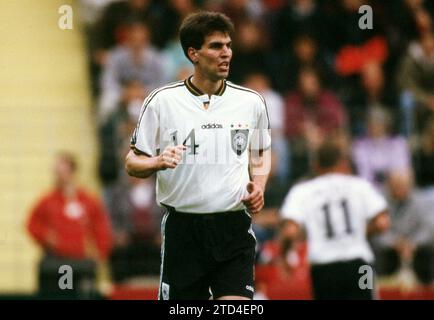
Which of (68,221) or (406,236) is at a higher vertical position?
(68,221)

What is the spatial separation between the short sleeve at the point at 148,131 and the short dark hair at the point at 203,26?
0.48 meters

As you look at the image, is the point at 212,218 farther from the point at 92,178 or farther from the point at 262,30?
the point at 262,30

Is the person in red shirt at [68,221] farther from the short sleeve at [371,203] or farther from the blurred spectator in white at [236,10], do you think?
the short sleeve at [371,203]

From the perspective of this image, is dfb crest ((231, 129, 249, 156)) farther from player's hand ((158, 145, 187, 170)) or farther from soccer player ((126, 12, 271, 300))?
player's hand ((158, 145, 187, 170))

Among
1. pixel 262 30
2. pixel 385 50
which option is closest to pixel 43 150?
pixel 262 30

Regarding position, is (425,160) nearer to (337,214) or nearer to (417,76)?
(417,76)

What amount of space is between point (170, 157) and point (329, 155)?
3.51m

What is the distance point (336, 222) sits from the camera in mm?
11477

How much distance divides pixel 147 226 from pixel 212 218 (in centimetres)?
569

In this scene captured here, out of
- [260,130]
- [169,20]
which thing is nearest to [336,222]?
[260,130]

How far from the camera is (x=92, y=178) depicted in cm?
1482

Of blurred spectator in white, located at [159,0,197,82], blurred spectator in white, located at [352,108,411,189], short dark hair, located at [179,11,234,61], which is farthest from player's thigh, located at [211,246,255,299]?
blurred spectator in white, located at [159,0,197,82]

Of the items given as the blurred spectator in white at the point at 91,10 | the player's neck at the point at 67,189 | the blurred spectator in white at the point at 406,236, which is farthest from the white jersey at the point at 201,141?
the blurred spectator in white at the point at 91,10

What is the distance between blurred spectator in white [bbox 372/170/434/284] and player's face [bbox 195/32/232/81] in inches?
227
